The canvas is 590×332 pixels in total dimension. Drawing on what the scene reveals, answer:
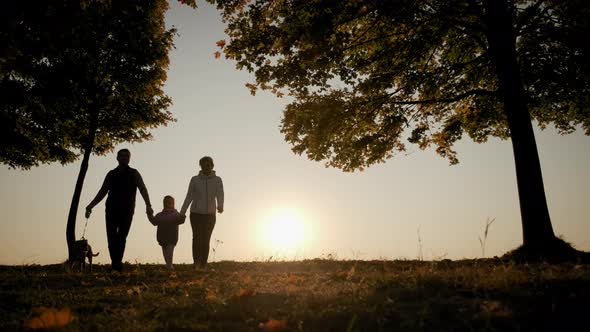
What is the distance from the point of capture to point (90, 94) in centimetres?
1528

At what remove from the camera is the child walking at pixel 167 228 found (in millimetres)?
9430

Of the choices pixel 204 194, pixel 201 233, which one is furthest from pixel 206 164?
pixel 201 233

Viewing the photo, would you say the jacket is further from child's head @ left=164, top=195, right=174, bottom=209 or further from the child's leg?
child's head @ left=164, top=195, right=174, bottom=209

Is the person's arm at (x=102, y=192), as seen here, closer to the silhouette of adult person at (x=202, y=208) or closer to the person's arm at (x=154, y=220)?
the person's arm at (x=154, y=220)

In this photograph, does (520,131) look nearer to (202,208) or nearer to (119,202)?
(202,208)

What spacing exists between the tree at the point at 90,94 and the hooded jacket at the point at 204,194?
759cm

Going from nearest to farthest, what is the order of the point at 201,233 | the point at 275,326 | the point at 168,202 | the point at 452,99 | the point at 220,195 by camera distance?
the point at 275,326
the point at 201,233
the point at 220,195
the point at 168,202
the point at 452,99

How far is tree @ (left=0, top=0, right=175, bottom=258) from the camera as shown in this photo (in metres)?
14.8

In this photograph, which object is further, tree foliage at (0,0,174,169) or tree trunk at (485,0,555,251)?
tree foliage at (0,0,174,169)

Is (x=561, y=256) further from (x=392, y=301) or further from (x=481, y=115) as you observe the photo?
(x=392, y=301)

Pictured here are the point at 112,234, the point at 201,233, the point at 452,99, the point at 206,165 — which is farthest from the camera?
the point at 452,99

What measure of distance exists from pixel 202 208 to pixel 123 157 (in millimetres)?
1870

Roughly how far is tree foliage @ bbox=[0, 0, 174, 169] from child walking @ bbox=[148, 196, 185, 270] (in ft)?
24.0

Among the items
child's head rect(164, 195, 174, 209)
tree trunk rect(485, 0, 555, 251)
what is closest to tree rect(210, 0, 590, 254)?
tree trunk rect(485, 0, 555, 251)
